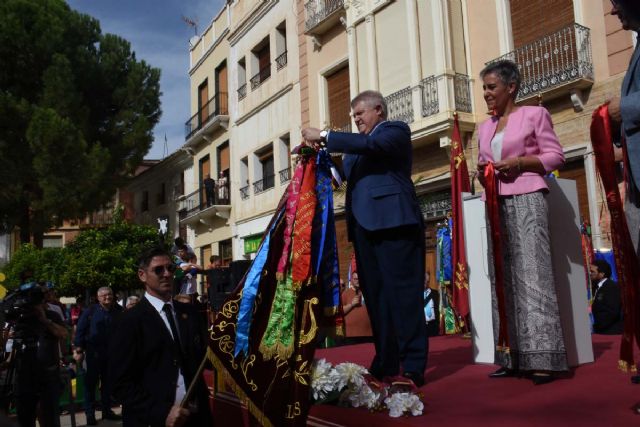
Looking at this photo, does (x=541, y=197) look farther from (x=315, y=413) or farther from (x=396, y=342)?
(x=315, y=413)

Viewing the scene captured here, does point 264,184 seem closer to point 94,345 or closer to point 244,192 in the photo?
point 244,192

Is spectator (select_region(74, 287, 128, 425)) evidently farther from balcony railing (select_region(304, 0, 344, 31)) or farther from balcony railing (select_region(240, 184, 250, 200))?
balcony railing (select_region(240, 184, 250, 200))

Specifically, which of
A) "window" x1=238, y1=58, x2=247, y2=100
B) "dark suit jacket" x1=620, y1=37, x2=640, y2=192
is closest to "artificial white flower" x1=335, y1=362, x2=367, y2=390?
"dark suit jacket" x1=620, y1=37, x2=640, y2=192

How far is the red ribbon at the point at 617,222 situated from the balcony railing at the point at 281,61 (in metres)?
17.8

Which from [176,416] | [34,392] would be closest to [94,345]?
[34,392]

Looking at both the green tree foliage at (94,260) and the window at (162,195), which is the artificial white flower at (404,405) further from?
the window at (162,195)

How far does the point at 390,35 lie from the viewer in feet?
48.1

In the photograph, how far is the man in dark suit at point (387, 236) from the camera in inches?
135

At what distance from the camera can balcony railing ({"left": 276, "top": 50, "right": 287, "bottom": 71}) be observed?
777 inches

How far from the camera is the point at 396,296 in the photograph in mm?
3490

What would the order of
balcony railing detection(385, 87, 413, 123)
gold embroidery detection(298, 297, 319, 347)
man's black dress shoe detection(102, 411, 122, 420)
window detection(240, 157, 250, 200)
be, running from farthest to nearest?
1. window detection(240, 157, 250, 200)
2. balcony railing detection(385, 87, 413, 123)
3. man's black dress shoe detection(102, 411, 122, 420)
4. gold embroidery detection(298, 297, 319, 347)

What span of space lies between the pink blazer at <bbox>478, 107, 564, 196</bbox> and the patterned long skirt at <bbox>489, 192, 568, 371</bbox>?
2.5 inches

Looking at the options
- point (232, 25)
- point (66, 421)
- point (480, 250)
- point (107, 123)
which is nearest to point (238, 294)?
point (480, 250)

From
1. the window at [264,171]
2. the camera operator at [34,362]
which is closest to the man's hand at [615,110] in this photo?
the camera operator at [34,362]
